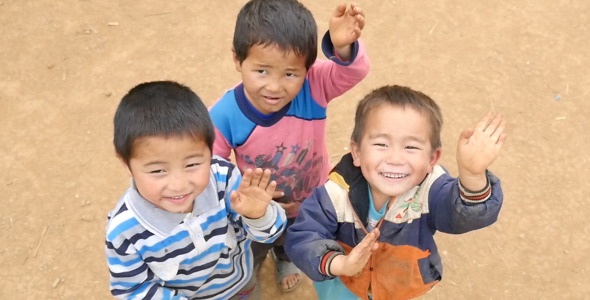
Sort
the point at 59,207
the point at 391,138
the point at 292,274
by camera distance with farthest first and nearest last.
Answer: the point at 59,207
the point at 292,274
the point at 391,138

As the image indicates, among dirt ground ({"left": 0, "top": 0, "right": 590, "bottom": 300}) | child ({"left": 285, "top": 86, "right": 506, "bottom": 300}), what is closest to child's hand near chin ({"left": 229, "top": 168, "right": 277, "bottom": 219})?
child ({"left": 285, "top": 86, "right": 506, "bottom": 300})

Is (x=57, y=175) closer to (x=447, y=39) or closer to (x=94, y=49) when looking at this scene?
(x=94, y=49)

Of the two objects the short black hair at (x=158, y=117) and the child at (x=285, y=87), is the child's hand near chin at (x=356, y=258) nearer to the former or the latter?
the child at (x=285, y=87)

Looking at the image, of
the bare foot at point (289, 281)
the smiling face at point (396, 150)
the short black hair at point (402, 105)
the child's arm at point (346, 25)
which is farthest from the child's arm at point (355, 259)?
the bare foot at point (289, 281)

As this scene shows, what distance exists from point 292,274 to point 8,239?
5.47ft

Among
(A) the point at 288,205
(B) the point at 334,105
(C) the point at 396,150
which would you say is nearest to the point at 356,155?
(C) the point at 396,150

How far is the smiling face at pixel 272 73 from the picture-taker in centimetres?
237

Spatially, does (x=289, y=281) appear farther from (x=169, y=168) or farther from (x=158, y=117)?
(x=158, y=117)

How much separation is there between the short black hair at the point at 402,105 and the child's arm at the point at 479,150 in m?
0.28

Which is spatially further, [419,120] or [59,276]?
[59,276]

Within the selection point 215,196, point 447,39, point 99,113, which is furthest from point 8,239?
point 447,39

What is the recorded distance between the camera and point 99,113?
4055 mm

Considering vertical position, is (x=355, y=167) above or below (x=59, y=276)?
above

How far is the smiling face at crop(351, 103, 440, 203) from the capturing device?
A: 2.16 meters
